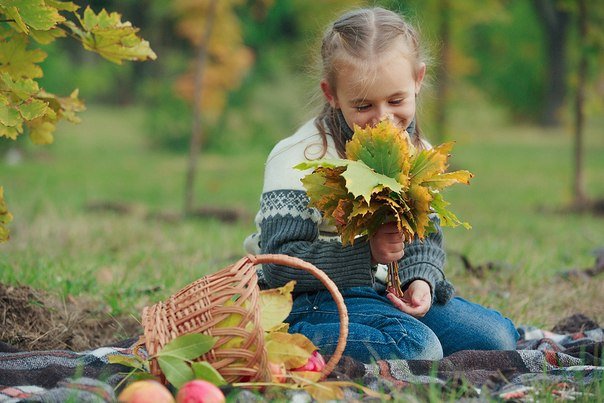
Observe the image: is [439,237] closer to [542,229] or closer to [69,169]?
[542,229]

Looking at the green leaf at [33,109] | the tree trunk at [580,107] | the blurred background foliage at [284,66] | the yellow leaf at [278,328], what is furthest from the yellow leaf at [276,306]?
the tree trunk at [580,107]

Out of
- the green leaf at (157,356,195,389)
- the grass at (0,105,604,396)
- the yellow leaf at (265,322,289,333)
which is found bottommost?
the grass at (0,105,604,396)

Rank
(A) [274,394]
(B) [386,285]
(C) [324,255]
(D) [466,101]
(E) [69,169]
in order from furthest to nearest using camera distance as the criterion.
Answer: (D) [466,101] → (E) [69,169] → (B) [386,285] → (C) [324,255] → (A) [274,394]

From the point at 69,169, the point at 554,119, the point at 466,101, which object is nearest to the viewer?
the point at 69,169

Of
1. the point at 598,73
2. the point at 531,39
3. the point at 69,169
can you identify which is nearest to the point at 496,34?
the point at 531,39

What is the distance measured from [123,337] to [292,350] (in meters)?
1.18

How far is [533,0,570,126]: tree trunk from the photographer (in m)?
20.9

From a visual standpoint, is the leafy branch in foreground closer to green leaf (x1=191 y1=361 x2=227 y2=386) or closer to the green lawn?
the green lawn

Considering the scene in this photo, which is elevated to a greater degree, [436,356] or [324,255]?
[324,255]

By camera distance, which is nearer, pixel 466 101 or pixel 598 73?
pixel 598 73

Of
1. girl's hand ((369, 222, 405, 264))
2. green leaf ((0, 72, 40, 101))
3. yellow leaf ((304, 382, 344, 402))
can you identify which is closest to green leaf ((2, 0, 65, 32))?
green leaf ((0, 72, 40, 101))

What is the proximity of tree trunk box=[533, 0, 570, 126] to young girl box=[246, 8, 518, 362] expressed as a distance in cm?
1850

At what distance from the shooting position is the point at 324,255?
9.70 ft

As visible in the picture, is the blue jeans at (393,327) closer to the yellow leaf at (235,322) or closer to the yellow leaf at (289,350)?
the yellow leaf at (289,350)
